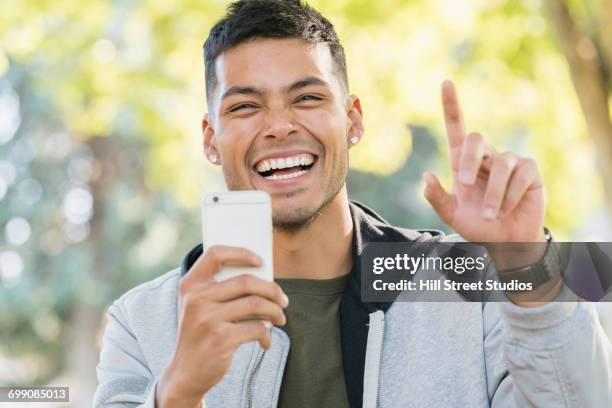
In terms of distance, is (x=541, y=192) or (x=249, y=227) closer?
(x=541, y=192)

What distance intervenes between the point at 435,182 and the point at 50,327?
1517 cm

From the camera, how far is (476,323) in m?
2.82

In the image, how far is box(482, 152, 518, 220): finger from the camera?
6.40 feet

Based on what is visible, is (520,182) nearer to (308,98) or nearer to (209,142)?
(308,98)

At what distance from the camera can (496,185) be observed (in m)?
1.97

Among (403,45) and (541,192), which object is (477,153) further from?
(403,45)

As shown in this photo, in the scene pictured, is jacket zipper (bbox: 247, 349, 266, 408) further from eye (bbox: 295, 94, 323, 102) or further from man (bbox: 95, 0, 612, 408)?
eye (bbox: 295, 94, 323, 102)

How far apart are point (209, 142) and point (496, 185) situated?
160cm

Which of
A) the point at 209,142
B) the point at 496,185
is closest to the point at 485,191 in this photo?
the point at 496,185

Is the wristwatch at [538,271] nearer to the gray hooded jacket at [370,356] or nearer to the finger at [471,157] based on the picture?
the finger at [471,157]

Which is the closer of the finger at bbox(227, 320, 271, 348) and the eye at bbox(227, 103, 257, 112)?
the finger at bbox(227, 320, 271, 348)

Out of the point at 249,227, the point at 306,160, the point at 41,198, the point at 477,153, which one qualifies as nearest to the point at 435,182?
the point at 477,153

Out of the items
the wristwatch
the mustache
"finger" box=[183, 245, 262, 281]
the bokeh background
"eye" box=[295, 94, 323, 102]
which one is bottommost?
the wristwatch

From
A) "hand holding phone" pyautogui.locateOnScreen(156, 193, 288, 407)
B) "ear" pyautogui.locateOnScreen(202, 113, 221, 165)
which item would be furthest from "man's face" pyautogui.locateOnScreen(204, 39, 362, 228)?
"hand holding phone" pyautogui.locateOnScreen(156, 193, 288, 407)
